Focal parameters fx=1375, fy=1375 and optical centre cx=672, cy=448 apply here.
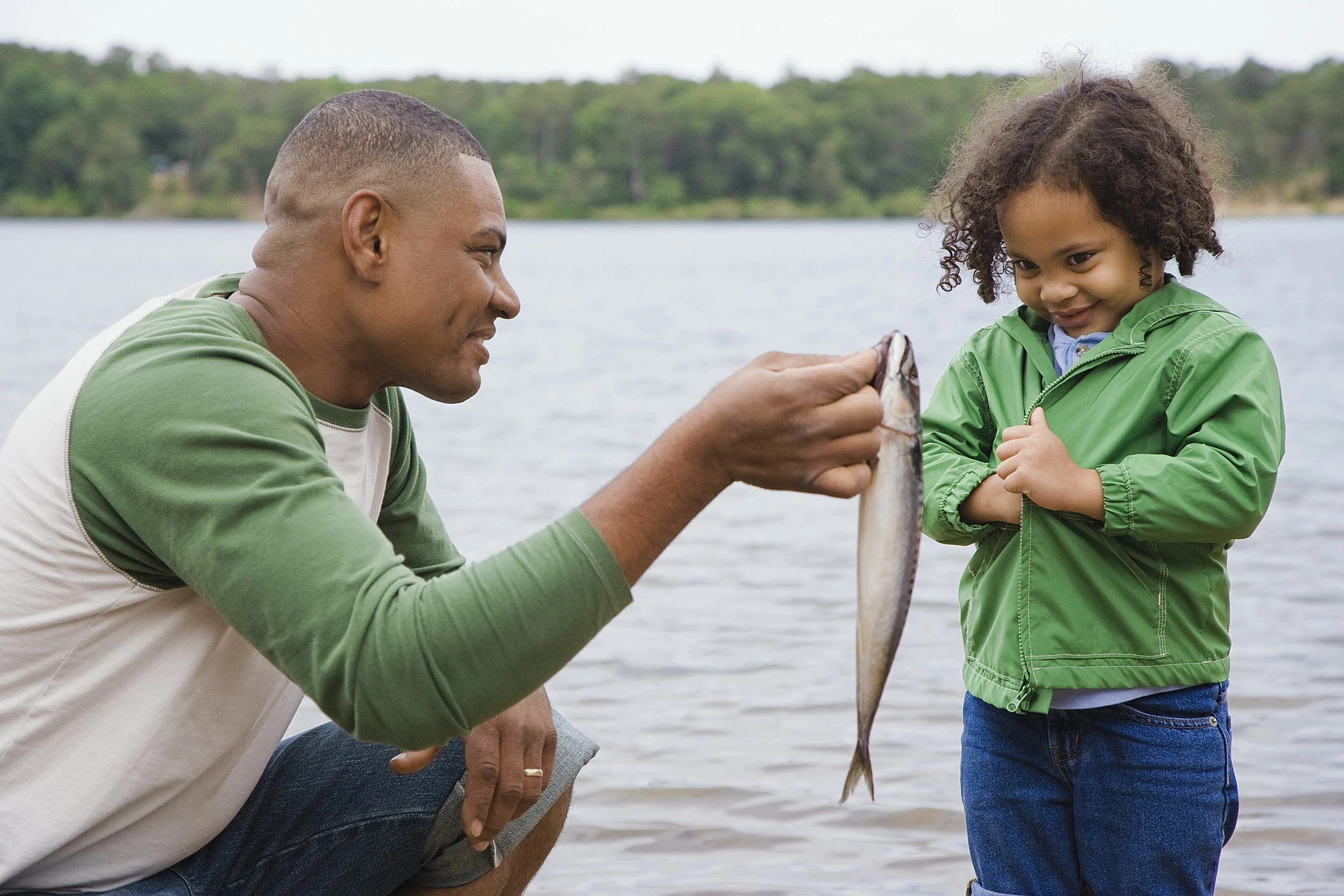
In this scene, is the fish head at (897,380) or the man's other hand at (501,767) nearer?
the fish head at (897,380)

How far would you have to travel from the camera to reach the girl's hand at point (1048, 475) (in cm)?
288

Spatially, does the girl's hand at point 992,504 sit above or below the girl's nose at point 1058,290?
below

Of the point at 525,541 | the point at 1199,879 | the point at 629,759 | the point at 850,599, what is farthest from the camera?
the point at 850,599

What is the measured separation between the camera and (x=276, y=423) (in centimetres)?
225

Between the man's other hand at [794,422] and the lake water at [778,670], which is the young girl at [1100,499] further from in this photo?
the man's other hand at [794,422]

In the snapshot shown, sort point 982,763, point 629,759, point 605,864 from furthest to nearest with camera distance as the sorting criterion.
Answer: point 629,759, point 605,864, point 982,763

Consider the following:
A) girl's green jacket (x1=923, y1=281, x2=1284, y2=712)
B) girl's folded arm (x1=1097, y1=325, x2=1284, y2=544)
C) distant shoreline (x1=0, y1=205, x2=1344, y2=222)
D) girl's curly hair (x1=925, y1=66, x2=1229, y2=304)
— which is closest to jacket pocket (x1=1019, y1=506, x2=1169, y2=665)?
girl's green jacket (x1=923, y1=281, x2=1284, y2=712)

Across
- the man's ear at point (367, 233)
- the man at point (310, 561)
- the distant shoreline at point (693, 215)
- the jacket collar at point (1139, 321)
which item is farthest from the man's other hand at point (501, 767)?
the distant shoreline at point (693, 215)

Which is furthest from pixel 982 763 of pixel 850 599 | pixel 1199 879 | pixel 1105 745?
pixel 850 599

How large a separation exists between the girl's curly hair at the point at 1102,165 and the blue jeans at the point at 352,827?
166 centimetres

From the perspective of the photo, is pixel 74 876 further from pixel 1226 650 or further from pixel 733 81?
pixel 733 81

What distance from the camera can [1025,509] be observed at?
3045mm

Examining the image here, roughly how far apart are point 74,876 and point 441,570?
3.85 feet

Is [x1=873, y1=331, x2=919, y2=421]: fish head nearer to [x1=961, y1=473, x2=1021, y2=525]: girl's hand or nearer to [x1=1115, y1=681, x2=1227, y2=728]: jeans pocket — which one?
[x1=961, y1=473, x2=1021, y2=525]: girl's hand
